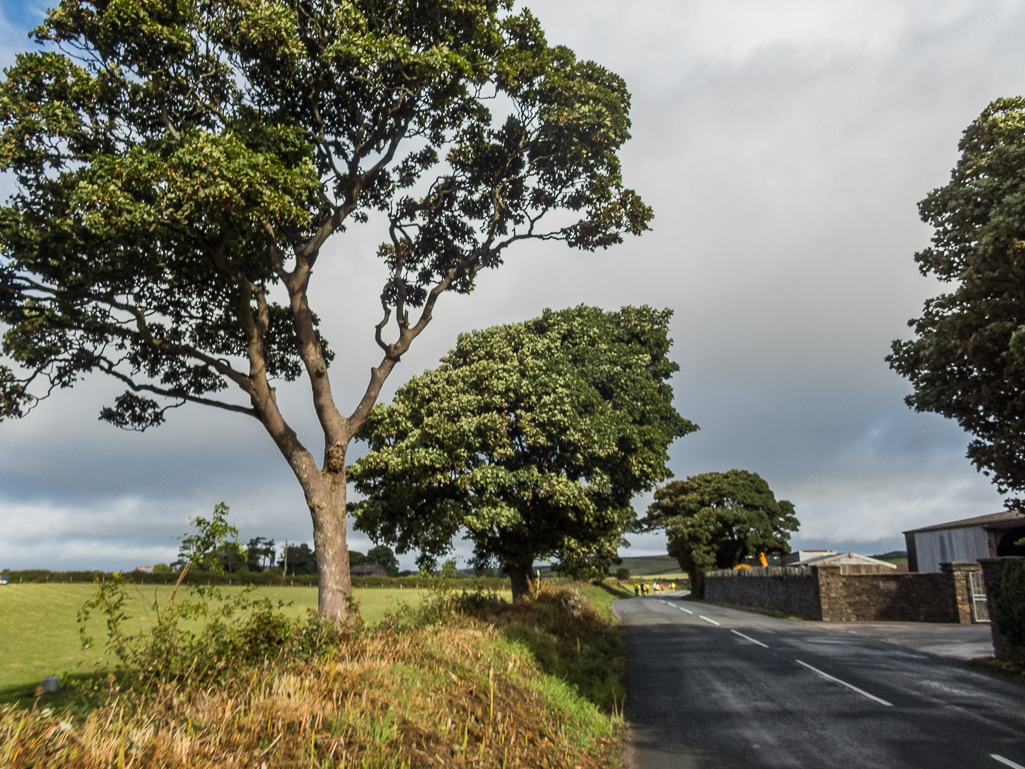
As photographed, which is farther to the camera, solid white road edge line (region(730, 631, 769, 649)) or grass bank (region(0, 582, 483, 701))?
solid white road edge line (region(730, 631, 769, 649))

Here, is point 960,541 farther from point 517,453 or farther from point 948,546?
point 517,453

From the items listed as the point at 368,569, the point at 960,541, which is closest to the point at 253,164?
the point at 960,541

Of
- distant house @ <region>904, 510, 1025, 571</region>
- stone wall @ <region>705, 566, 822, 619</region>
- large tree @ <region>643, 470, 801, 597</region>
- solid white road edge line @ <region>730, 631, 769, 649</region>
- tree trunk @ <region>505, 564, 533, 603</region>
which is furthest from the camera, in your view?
large tree @ <region>643, 470, 801, 597</region>

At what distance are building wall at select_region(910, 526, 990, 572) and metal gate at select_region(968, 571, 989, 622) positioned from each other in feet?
53.1

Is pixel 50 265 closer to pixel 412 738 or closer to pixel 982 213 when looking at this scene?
pixel 412 738

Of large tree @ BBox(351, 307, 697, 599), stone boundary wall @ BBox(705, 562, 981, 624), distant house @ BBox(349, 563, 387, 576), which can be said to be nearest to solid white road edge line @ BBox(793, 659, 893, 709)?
large tree @ BBox(351, 307, 697, 599)

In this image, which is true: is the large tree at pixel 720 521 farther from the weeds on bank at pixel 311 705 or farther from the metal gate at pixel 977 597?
the weeds on bank at pixel 311 705

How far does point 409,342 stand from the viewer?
15.7 metres

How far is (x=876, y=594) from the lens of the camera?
30453 mm

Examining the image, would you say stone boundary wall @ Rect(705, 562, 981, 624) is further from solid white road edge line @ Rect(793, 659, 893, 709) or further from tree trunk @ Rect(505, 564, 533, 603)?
solid white road edge line @ Rect(793, 659, 893, 709)

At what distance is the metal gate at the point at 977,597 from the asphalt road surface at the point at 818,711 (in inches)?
464

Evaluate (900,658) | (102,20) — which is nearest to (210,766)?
(102,20)

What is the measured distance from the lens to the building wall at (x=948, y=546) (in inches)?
1678

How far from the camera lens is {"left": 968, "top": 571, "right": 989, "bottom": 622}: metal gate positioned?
27297 mm
